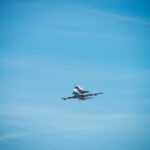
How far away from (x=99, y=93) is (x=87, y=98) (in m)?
3.68

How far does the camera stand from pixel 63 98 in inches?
3105

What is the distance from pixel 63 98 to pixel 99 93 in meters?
10.0

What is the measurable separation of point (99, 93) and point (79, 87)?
541 cm

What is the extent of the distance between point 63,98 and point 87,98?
A: 6.55 m

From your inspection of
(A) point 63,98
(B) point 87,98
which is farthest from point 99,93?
(A) point 63,98

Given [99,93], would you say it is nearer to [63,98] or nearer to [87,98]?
[87,98]

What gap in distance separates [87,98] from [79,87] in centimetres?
340

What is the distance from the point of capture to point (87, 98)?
251 ft

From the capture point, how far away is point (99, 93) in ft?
245

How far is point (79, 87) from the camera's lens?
251 ft
